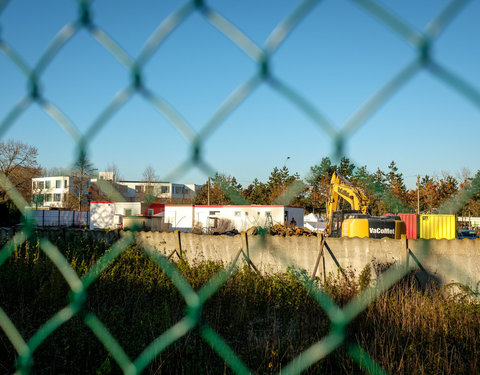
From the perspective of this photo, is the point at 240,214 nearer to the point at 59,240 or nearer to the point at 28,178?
the point at 28,178

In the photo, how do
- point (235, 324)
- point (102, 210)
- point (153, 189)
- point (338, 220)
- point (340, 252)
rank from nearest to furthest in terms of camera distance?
point (153, 189) < point (102, 210) < point (235, 324) < point (340, 252) < point (338, 220)

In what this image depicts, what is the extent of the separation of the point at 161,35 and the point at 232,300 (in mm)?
4996

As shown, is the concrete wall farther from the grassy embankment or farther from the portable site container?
the portable site container

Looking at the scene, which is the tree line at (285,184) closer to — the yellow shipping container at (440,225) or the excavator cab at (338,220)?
the yellow shipping container at (440,225)

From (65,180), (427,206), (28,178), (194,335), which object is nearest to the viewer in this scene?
(65,180)

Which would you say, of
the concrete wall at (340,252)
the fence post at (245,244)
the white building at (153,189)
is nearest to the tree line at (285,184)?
the white building at (153,189)

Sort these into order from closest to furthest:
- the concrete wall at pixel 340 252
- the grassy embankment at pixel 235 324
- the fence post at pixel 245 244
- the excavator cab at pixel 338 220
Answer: the grassy embankment at pixel 235 324, the concrete wall at pixel 340 252, the fence post at pixel 245 244, the excavator cab at pixel 338 220

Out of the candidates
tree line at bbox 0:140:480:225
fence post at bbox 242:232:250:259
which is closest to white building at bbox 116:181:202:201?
tree line at bbox 0:140:480:225

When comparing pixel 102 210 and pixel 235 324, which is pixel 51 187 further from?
pixel 235 324

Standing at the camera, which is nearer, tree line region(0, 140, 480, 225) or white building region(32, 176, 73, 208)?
tree line region(0, 140, 480, 225)

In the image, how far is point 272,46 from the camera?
0.75m

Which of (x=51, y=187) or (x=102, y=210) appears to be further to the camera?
(x=102, y=210)

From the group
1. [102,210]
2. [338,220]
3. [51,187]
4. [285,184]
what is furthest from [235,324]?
[338,220]

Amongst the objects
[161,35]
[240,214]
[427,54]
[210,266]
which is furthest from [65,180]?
[210,266]
